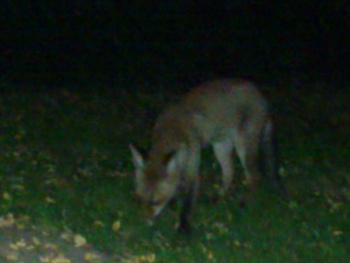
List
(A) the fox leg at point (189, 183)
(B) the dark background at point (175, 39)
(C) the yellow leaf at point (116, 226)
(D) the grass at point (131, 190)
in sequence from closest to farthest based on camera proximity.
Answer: (D) the grass at point (131, 190) → (C) the yellow leaf at point (116, 226) → (A) the fox leg at point (189, 183) → (B) the dark background at point (175, 39)

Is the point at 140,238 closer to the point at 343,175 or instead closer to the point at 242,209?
the point at 242,209

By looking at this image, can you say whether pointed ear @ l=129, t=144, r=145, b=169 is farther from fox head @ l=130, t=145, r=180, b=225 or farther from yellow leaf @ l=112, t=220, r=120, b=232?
yellow leaf @ l=112, t=220, r=120, b=232

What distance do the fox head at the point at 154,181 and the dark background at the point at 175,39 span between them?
6849mm

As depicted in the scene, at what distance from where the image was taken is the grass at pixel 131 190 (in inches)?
322

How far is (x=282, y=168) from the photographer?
1112 centimetres

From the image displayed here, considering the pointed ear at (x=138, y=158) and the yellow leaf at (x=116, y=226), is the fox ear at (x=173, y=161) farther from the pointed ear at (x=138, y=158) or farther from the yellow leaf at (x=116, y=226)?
the yellow leaf at (x=116, y=226)

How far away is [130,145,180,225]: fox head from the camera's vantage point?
28.4 feet

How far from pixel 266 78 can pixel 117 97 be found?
348cm

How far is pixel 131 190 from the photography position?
977cm

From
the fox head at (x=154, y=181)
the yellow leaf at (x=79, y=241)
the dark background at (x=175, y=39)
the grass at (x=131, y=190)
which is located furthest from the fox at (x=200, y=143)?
the dark background at (x=175, y=39)

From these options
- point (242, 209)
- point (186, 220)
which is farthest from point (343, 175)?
point (186, 220)

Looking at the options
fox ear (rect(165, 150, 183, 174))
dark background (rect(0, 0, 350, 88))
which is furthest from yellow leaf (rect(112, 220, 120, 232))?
dark background (rect(0, 0, 350, 88))

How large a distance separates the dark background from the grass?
200 cm

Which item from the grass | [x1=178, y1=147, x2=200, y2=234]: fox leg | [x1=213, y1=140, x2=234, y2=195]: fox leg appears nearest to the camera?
the grass
